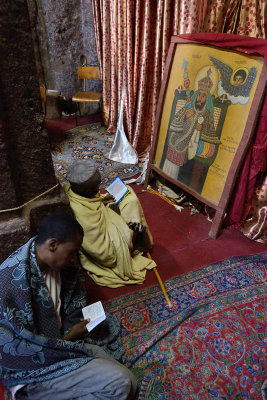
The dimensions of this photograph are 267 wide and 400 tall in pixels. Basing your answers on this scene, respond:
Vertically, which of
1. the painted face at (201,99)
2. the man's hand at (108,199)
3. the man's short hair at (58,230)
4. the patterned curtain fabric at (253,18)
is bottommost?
the man's hand at (108,199)

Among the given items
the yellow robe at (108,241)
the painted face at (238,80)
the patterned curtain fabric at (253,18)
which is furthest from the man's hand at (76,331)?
the patterned curtain fabric at (253,18)

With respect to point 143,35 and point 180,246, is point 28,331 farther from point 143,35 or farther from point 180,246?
point 143,35

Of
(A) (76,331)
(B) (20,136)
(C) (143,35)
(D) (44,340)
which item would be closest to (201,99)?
(C) (143,35)

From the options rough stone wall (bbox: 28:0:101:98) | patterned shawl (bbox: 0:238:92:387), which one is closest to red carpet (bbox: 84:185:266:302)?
patterned shawl (bbox: 0:238:92:387)

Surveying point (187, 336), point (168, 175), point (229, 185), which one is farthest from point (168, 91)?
point (187, 336)

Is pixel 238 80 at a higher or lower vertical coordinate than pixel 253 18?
lower

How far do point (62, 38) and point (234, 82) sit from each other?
4900mm

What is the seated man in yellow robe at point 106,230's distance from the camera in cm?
239

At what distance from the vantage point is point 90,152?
16.6ft

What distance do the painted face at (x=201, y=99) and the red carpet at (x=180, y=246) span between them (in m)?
1.34

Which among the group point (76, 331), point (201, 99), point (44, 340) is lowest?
point (76, 331)

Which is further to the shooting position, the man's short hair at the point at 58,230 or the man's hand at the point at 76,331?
the man's hand at the point at 76,331

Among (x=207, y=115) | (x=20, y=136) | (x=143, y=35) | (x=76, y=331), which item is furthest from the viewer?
(x=143, y=35)

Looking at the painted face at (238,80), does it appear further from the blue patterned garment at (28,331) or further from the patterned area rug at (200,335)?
the blue patterned garment at (28,331)
